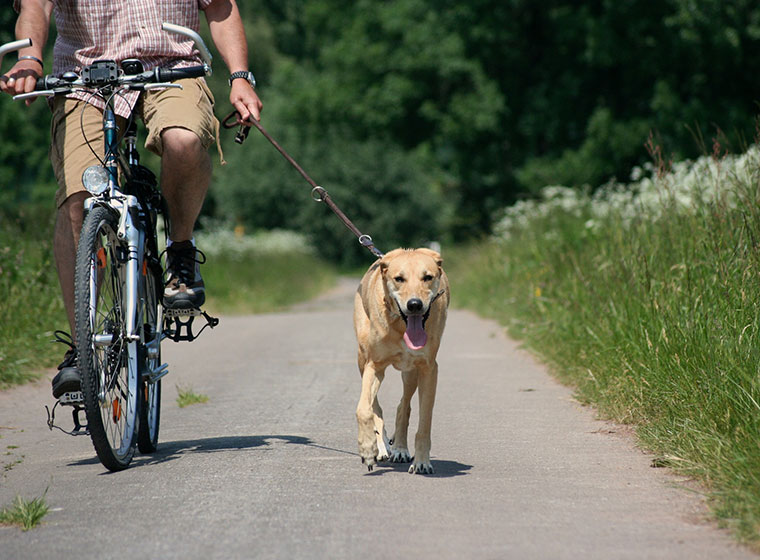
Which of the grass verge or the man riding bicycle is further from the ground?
the man riding bicycle

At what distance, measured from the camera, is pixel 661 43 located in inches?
1081

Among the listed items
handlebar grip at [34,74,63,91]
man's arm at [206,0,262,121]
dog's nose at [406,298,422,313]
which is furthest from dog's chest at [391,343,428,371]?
handlebar grip at [34,74,63,91]

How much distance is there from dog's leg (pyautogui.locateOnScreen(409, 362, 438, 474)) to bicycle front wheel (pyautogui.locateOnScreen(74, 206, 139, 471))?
1.31 m

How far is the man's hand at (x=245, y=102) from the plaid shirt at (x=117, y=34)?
27cm

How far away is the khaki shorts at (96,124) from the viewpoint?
15.7 ft

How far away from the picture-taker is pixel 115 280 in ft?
15.0

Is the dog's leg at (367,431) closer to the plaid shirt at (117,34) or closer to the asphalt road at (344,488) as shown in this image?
the asphalt road at (344,488)

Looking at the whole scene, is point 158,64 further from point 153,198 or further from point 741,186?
point 741,186

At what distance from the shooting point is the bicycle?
13.8ft

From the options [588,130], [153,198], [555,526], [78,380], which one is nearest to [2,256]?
[153,198]

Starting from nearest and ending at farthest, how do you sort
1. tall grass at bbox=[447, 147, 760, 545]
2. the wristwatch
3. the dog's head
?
tall grass at bbox=[447, 147, 760, 545]
the dog's head
the wristwatch

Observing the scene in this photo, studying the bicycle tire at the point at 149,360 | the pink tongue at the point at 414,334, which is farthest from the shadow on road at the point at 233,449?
the pink tongue at the point at 414,334

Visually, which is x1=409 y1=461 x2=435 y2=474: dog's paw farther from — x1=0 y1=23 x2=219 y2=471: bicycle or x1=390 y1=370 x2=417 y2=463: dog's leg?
x1=0 y1=23 x2=219 y2=471: bicycle

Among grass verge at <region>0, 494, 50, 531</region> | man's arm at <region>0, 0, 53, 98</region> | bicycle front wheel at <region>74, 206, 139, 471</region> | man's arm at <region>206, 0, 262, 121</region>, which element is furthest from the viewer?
man's arm at <region>206, 0, 262, 121</region>
